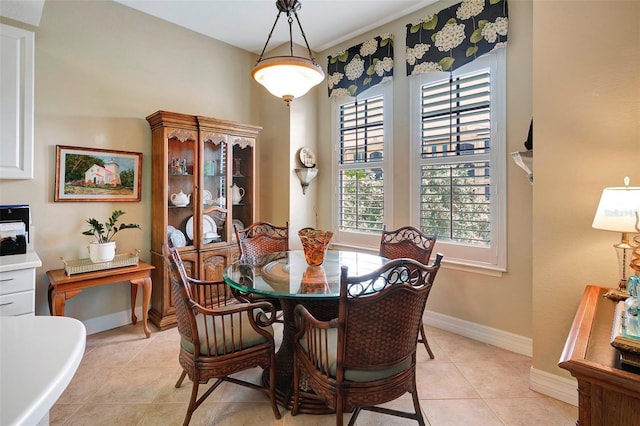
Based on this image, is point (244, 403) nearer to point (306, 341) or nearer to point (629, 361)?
point (306, 341)

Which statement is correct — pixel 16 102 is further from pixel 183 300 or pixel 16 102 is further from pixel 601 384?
pixel 601 384

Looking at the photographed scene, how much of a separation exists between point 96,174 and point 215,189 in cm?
114

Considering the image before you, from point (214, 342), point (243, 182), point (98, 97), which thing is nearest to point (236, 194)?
point (243, 182)

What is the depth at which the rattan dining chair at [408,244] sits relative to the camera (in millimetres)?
2795

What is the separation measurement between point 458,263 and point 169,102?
349 centimetres

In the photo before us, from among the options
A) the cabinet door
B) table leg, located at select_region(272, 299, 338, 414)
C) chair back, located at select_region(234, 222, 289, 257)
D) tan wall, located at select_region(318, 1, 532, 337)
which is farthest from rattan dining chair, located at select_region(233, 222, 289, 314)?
tan wall, located at select_region(318, 1, 532, 337)

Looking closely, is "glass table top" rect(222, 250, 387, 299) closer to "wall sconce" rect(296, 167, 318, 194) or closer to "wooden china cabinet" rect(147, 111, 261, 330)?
"wooden china cabinet" rect(147, 111, 261, 330)

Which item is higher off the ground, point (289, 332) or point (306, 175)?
point (306, 175)

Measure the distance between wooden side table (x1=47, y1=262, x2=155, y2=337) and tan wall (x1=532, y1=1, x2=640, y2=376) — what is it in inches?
128

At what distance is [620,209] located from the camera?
162 centimetres

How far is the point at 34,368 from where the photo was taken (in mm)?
713

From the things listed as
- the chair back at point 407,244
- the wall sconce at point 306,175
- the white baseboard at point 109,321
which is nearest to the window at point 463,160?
the chair back at point 407,244

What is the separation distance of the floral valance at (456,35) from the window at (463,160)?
0.11m

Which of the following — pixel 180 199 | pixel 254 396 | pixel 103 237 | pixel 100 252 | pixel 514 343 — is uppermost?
pixel 180 199
